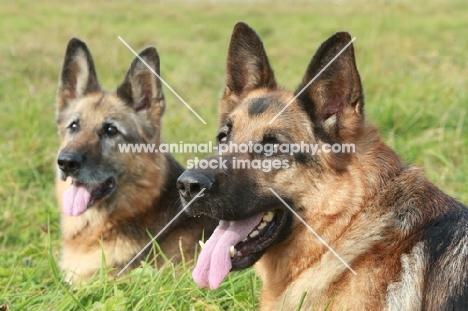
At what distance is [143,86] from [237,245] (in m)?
3.07

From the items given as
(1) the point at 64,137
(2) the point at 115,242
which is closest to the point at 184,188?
(2) the point at 115,242

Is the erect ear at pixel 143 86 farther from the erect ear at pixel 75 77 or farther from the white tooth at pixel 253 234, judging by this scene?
the white tooth at pixel 253 234

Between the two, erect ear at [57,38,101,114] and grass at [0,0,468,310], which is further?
erect ear at [57,38,101,114]

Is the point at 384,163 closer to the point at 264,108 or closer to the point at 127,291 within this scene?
the point at 264,108

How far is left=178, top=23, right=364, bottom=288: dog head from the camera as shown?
10.6 feet

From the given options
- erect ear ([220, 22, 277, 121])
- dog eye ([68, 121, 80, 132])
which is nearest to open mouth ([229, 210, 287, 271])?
erect ear ([220, 22, 277, 121])

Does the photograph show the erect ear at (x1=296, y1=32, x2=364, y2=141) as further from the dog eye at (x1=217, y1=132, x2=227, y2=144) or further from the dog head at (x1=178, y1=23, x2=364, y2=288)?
the dog eye at (x1=217, y1=132, x2=227, y2=144)

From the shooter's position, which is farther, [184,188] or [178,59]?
[178,59]

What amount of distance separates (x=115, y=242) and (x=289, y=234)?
2.31m

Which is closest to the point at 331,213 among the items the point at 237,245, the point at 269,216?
the point at 269,216

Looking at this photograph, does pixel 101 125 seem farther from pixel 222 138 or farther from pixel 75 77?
pixel 222 138

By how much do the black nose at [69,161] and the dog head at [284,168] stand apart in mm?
2135

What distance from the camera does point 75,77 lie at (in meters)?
6.09

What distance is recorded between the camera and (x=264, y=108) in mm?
3623
